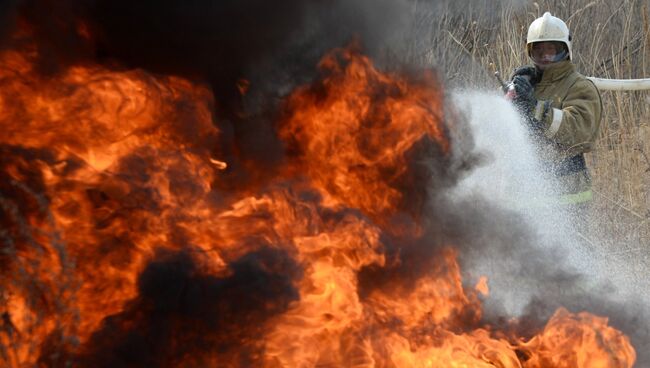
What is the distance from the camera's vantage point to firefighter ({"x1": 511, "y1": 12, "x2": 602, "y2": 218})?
191 inches

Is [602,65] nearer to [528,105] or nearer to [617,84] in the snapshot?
[617,84]

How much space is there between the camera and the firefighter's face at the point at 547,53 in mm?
5230

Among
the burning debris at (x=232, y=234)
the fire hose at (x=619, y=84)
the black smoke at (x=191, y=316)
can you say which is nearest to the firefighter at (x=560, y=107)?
the burning debris at (x=232, y=234)

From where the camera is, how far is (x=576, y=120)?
488 centimetres

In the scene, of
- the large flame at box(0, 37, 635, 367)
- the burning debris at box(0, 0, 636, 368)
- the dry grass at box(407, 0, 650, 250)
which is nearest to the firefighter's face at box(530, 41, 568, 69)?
the burning debris at box(0, 0, 636, 368)

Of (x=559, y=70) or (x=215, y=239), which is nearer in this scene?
(x=215, y=239)

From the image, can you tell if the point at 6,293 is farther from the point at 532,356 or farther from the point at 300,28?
the point at 532,356

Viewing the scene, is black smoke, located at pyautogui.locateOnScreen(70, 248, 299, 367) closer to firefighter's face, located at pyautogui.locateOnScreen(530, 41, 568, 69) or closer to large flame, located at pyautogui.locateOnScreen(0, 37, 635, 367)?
large flame, located at pyautogui.locateOnScreen(0, 37, 635, 367)

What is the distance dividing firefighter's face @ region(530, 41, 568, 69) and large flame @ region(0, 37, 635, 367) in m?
1.36

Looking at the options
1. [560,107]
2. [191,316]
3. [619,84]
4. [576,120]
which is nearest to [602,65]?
[619,84]

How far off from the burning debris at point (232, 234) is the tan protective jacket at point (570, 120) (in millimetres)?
879

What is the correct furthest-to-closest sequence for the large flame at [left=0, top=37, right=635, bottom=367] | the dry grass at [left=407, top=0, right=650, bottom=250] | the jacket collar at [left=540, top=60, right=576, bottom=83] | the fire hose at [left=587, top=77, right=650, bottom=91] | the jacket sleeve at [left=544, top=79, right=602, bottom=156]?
the dry grass at [left=407, top=0, right=650, bottom=250] → the fire hose at [left=587, top=77, right=650, bottom=91] → the jacket collar at [left=540, top=60, right=576, bottom=83] → the jacket sleeve at [left=544, top=79, right=602, bottom=156] → the large flame at [left=0, top=37, right=635, bottom=367]

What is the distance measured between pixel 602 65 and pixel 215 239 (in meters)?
6.32

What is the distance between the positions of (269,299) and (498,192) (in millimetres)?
1963
